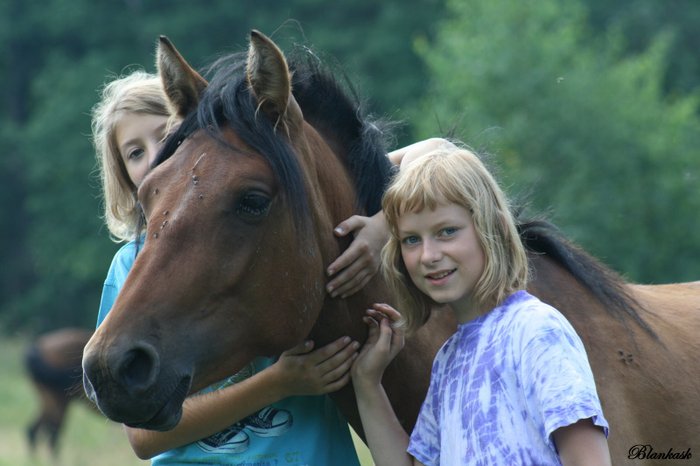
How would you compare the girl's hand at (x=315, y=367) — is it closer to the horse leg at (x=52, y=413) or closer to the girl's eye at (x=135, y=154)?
the girl's eye at (x=135, y=154)

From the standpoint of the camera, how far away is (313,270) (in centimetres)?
287

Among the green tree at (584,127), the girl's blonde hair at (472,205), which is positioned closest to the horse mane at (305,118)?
the girl's blonde hair at (472,205)

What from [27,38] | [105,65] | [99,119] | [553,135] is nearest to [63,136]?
[105,65]

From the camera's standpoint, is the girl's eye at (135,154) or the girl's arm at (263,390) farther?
the girl's eye at (135,154)

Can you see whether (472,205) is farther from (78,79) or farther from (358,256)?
(78,79)

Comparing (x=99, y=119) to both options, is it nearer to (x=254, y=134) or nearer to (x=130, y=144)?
(x=130, y=144)

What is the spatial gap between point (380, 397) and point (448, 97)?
17.1 meters

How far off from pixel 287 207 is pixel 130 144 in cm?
95

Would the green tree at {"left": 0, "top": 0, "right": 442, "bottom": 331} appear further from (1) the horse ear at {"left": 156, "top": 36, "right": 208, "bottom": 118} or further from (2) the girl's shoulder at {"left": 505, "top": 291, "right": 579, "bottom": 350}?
(2) the girl's shoulder at {"left": 505, "top": 291, "right": 579, "bottom": 350}

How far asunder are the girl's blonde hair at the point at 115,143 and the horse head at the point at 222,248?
470mm

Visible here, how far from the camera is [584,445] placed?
2.45 metres

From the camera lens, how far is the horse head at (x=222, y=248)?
2.51m

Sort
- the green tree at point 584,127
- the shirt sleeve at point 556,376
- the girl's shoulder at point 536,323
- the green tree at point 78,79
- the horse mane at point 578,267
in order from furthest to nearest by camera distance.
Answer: the green tree at point 78,79
the green tree at point 584,127
the horse mane at point 578,267
the girl's shoulder at point 536,323
the shirt sleeve at point 556,376

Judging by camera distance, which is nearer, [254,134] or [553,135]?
[254,134]
